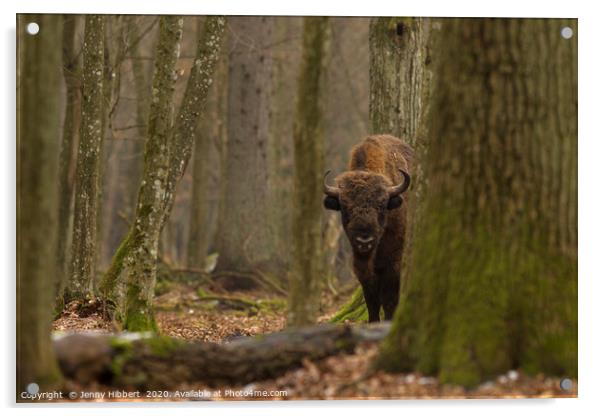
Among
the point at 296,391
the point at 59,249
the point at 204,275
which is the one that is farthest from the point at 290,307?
the point at 204,275

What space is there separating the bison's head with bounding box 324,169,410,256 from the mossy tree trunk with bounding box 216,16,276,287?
785 centimetres

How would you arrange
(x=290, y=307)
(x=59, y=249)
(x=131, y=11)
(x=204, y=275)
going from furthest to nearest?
(x=204, y=275) → (x=59, y=249) → (x=131, y=11) → (x=290, y=307)

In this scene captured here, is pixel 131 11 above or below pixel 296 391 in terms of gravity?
above

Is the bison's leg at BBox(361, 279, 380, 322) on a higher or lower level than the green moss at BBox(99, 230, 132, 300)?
lower

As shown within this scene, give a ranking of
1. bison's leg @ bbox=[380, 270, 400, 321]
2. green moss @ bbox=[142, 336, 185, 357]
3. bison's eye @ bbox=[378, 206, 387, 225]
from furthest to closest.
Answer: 1. bison's leg @ bbox=[380, 270, 400, 321]
2. bison's eye @ bbox=[378, 206, 387, 225]
3. green moss @ bbox=[142, 336, 185, 357]

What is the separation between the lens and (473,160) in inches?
312

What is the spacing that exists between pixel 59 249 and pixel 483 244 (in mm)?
9001

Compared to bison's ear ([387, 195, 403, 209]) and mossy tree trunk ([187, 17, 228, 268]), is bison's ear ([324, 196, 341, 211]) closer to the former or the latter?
bison's ear ([387, 195, 403, 209])

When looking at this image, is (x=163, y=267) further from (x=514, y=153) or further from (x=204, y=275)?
(x=514, y=153)

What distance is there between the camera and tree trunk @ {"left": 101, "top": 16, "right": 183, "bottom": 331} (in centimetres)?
995

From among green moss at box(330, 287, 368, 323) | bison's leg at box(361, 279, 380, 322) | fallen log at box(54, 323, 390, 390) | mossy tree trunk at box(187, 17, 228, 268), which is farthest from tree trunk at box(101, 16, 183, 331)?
mossy tree trunk at box(187, 17, 228, 268)

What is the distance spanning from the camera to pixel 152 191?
9.96 metres

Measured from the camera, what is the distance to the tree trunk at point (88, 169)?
39.2ft

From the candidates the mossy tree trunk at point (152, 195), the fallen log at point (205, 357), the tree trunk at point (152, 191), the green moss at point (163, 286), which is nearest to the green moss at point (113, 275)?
the mossy tree trunk at point (152, 195)
